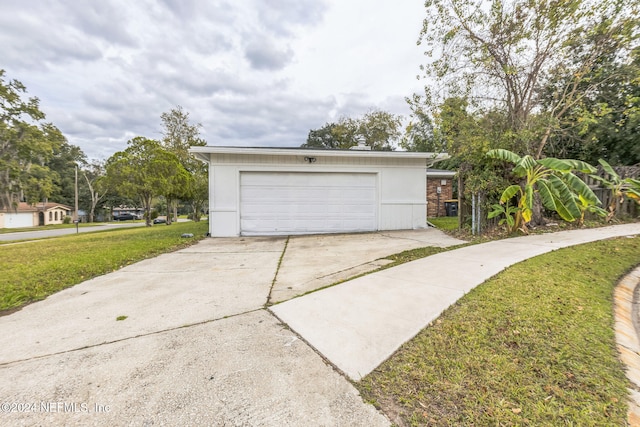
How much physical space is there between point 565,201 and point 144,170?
55.3 ft

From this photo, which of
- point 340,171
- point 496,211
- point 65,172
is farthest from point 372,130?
point 65,172

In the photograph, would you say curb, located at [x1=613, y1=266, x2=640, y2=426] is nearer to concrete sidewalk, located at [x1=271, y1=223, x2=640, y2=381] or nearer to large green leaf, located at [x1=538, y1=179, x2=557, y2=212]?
concrete sidewalk, located at [x1=271, y1=223, x2=640, y2=381]

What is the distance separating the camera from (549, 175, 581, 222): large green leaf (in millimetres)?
5293

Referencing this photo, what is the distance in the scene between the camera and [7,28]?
8.86m

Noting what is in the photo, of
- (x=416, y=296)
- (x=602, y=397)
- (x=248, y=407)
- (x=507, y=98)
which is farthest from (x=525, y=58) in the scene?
(x=248, y=407)

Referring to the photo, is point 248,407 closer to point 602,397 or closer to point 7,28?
point 602,397

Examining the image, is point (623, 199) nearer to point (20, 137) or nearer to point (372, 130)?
point (372, 130)

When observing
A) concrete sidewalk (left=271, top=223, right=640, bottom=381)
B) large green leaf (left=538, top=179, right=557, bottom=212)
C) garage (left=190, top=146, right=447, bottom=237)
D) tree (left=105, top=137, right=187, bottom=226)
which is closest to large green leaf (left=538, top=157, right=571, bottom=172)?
large green leaf (left=538, top=179, right=557, bottom=212)

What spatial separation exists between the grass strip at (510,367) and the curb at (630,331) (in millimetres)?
51

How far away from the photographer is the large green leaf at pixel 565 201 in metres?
5.29

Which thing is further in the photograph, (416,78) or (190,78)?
(190,78)

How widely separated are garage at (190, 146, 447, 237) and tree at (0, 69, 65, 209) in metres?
23.4

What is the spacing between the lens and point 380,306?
9.09 ft

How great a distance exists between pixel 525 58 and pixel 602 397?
8.96 meters
